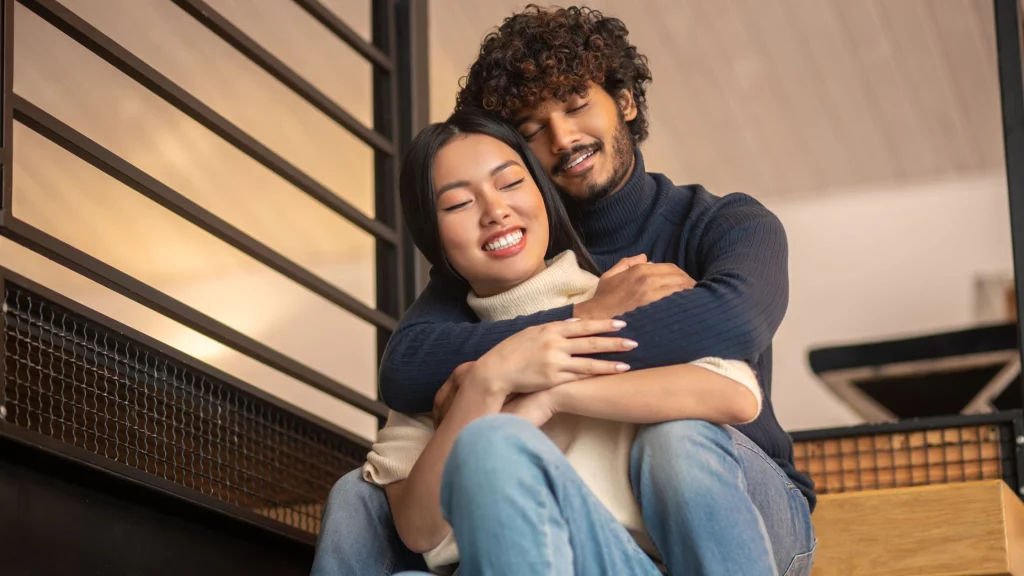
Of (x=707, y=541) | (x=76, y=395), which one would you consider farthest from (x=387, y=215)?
(x=707, y=541)


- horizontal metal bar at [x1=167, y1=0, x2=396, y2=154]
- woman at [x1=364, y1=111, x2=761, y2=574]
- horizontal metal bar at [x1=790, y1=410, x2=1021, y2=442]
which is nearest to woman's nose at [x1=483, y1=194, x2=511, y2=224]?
woman at [x1=364, y1=111, x2=761, y2=574]

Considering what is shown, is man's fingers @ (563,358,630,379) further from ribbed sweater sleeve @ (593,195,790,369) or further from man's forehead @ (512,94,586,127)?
man's forehead @ (512,94,586,127)

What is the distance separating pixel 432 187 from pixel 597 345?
0.39 metres

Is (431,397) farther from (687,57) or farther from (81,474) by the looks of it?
(687,57)

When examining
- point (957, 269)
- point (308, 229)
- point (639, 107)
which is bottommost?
→ point (957, 269)

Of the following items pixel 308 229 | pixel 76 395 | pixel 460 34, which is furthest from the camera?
pixel 308 229

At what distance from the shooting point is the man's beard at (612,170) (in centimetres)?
190

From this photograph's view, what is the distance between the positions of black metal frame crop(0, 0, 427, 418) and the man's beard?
0.63m

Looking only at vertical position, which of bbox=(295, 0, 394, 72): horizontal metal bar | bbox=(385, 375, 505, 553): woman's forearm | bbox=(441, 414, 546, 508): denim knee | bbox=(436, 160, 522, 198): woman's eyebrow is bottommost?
bbox=(385, 375, 505, 553): woman's forearm

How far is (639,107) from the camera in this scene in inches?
83.0

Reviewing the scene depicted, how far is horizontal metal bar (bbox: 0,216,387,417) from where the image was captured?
166 cm

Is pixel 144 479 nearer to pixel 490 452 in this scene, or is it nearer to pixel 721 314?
pixel 490 452

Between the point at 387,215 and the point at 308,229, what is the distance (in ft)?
15.4

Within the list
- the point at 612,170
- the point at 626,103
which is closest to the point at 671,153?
the point at 626,103
